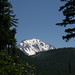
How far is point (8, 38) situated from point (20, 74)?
36.4 ft

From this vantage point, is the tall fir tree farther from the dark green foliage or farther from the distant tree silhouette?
the dark green foliage

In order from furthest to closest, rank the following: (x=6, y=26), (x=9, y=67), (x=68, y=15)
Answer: (x=6, y=26) < (x=68, y=15) < (x=9, y=67)

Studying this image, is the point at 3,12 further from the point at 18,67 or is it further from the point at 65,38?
the point at 18,67

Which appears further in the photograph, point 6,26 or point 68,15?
point 6,26

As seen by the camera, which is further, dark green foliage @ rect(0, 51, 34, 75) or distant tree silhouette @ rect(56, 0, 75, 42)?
distant tree silhouette @ rect(56, 0, 75, 42)

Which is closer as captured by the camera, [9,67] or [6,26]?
[9,67]

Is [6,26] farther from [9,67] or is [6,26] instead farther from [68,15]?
[9,67]

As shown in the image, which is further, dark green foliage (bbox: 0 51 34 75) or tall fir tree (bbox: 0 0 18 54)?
tall fir tree (bbox: 0 0 18 54)

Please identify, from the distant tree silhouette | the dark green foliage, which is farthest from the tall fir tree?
the dark green foliage

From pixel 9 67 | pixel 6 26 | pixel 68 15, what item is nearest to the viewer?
pixel 9 67

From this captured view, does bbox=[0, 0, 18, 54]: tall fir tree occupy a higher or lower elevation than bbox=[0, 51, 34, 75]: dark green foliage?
higher

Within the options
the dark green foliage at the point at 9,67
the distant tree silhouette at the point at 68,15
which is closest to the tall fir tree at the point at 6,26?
the distant tree silhouette at the point at 68,15

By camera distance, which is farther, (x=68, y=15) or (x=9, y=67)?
(x=68, y=15)

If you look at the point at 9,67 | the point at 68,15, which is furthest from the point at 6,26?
the point at 9,67
